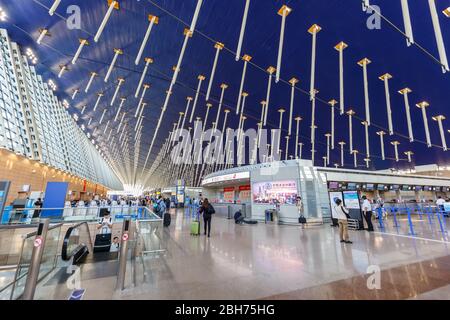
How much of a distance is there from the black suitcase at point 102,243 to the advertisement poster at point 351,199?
10294mm

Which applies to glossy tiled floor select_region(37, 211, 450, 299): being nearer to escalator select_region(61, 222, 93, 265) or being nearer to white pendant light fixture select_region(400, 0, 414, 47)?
escalator select_region(61, 222, 93, 265)

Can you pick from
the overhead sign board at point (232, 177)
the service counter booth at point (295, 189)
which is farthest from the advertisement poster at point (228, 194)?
the overhead sign board at point (232, 177)

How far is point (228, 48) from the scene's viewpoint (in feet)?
27.2

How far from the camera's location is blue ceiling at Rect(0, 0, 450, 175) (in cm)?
633

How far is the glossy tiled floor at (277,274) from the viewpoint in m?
2.56

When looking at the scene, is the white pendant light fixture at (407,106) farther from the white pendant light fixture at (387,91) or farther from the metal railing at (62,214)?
the metal railing at (62,214)

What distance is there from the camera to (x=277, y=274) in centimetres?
326

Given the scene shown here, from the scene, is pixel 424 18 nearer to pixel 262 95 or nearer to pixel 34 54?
pixel 262 95

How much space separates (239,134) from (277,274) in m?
15.3

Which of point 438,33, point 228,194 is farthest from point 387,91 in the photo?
point 228,194

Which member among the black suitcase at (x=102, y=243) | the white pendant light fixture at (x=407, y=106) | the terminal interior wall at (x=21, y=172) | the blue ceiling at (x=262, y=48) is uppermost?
the blue ceiling at (x=262, y=48)

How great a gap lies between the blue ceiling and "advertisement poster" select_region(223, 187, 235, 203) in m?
9.39

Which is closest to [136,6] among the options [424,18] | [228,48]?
[228,48]

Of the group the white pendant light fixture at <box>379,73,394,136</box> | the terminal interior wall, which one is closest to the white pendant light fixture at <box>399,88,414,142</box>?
the white pendant light fixture at <box>379,73,394,136</box>
